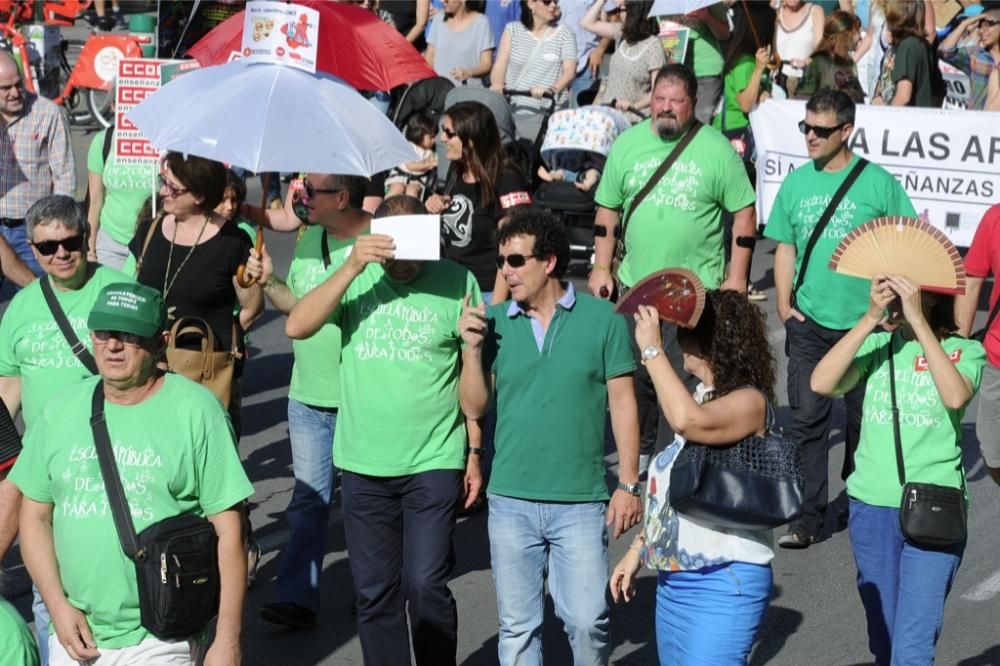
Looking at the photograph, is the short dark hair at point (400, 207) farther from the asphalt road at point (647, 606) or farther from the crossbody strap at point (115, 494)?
the asphalt road at point (647, 606)

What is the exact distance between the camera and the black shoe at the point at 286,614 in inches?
271

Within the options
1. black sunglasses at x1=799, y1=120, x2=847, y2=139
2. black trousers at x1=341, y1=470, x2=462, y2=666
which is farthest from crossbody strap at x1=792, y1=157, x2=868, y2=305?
black trousers at x1=341, y1=470, x2=462, y2=666

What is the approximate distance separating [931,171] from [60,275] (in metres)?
8.10

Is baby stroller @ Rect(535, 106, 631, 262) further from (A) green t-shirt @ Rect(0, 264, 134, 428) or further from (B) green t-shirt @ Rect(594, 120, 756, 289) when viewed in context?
(A) green t-shirt @ Rect(0, 264, 134, 428)

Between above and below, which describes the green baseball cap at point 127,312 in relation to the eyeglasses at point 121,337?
above

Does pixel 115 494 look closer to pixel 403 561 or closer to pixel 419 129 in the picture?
pixel 403 561

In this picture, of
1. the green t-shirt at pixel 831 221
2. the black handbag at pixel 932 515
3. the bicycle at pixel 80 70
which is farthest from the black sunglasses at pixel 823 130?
the bicycle at pixel 80 70

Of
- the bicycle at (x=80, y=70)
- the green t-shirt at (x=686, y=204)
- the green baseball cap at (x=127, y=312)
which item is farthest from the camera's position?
the bicycle at (x=80, y=70)

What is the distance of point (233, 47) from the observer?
791cm

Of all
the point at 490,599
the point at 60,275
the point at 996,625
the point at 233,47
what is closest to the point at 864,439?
the point at 996,625

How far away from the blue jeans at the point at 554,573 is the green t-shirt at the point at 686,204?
2.80 metres

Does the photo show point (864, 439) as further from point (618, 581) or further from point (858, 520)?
point (618, 581)

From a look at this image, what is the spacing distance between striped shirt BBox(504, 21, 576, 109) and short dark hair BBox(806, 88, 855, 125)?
688 cm

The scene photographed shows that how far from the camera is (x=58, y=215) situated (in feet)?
19.7
